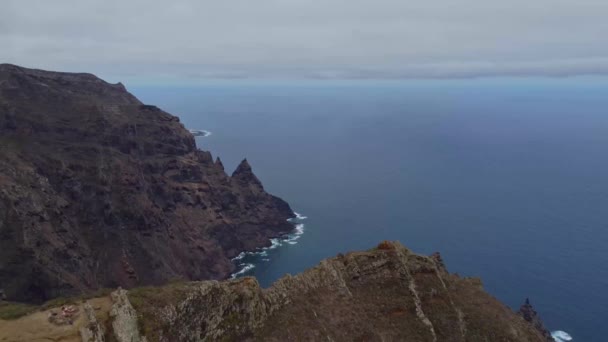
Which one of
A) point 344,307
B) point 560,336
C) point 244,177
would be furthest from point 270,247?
point 344,307

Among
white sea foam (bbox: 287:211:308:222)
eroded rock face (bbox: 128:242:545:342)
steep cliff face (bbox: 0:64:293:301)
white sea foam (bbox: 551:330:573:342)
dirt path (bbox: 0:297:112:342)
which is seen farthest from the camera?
white sea foam (bbox: 287:211:308:222)

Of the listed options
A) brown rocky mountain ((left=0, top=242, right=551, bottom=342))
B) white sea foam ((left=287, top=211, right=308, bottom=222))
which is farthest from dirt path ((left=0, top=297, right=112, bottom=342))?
white sea foam ((left=287, top=211, right=308, bottom=222))

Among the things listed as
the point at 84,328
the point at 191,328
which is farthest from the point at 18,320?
the point at 191,328

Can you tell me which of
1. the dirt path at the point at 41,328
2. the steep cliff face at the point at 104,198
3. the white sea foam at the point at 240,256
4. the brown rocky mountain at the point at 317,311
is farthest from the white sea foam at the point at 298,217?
the dirt path at the point at 41,328

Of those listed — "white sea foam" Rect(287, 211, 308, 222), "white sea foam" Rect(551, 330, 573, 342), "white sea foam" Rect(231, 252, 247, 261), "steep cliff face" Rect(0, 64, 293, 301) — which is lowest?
"white sea foam" Rect(551, 330, 573, 342)

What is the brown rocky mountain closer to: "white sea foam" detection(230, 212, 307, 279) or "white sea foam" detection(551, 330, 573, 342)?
"white sea foam" detection(551, 330, 573, 342)

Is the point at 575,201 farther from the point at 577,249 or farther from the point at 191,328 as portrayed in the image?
the point at 191,328

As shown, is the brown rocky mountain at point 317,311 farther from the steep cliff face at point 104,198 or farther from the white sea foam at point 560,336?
the steep cliff face at point 104,198
